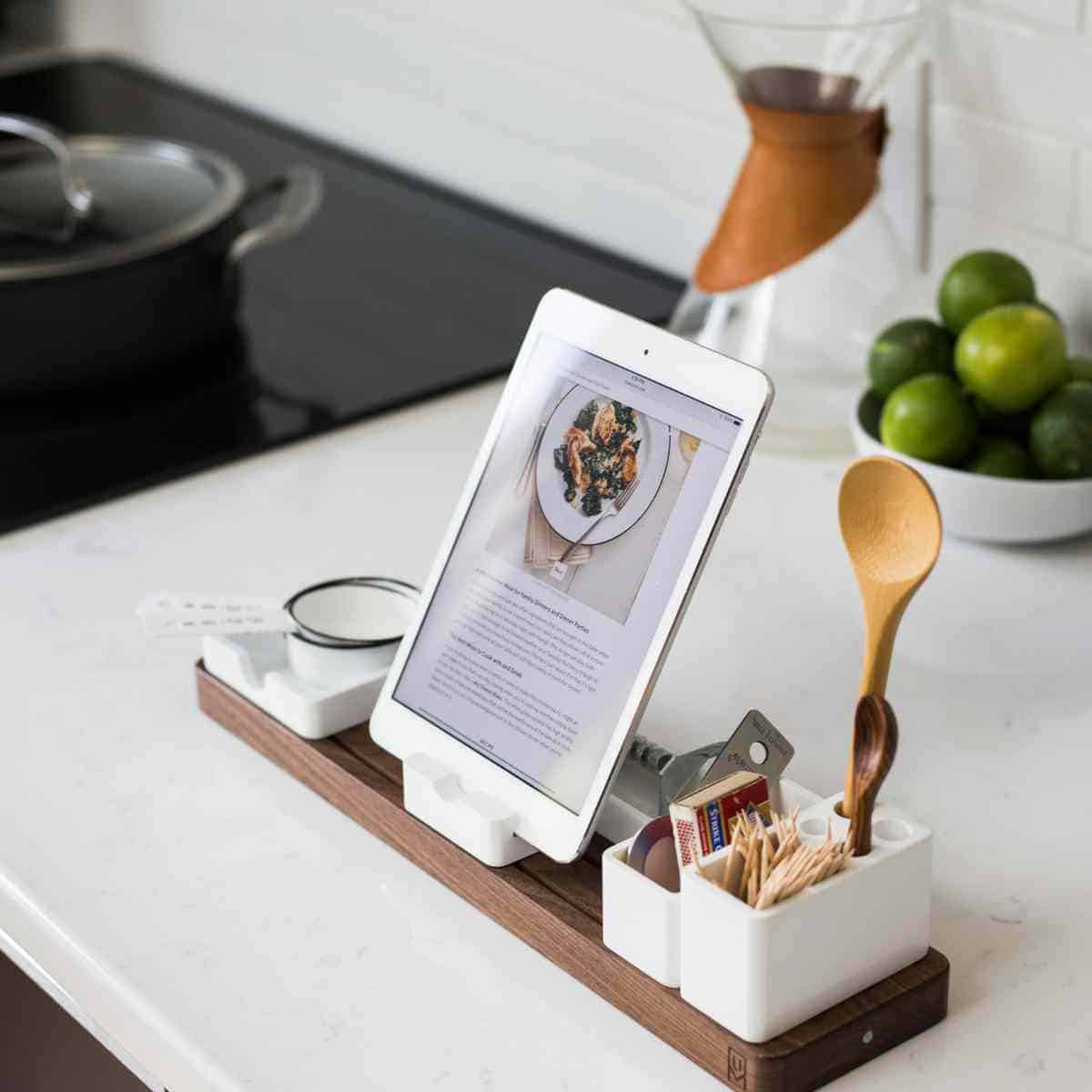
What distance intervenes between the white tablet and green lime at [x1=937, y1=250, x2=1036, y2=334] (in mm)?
465

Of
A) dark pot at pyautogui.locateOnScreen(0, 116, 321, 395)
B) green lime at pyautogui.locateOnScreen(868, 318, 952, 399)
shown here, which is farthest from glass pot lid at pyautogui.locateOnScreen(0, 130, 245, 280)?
green lime at pyautogui.locateOnScreen(868, 318, 952, 399)

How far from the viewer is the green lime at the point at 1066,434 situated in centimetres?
119

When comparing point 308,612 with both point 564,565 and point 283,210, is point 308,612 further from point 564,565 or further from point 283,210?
point 283,210

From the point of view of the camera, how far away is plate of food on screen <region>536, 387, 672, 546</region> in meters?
0.86

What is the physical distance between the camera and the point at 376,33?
6.70 ft

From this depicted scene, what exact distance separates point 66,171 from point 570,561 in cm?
87

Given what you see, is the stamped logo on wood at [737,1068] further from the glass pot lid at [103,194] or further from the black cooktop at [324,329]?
the glass pot lid at [103,194]

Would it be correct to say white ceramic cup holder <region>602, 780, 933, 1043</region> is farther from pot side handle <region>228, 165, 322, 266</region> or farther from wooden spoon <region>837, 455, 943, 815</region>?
pot side handle <region>228, 165, 322, 266</region>

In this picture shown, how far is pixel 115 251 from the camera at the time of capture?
57.2 inches

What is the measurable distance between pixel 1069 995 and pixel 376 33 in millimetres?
1524

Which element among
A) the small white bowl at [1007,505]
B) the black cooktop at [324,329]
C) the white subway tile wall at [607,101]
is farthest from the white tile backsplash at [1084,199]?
the black cooktop at [324,329]

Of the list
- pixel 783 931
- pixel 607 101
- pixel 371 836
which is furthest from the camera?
pixel 607 101

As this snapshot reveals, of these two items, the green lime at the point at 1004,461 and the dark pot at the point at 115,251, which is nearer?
the green lime at the point at 1004,461

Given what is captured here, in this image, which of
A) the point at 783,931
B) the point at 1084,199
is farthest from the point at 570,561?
the point at 1084,199
